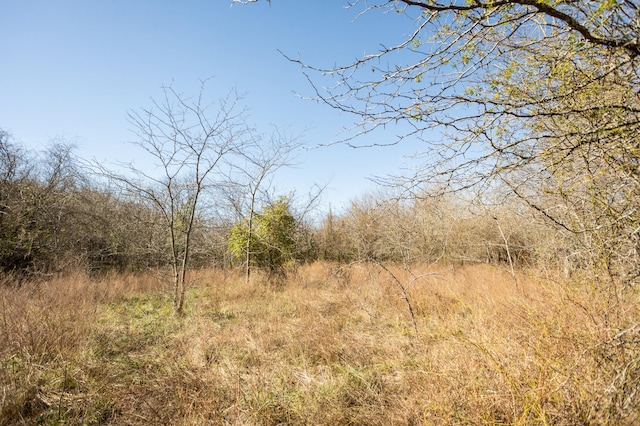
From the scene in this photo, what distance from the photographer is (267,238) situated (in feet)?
28.3

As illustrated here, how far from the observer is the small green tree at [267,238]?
8.62 m

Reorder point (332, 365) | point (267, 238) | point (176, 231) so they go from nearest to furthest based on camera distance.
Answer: point (332, 365)
point (267, 238)
point (176, 231)

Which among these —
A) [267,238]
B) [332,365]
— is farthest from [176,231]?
[332,365]

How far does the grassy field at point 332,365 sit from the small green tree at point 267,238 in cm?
368

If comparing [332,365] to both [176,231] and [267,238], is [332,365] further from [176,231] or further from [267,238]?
[176,231]

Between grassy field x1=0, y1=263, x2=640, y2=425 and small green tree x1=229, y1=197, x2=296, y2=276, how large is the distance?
3.68m

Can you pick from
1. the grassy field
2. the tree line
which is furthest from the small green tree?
the grassy field

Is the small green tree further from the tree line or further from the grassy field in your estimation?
the grassy field

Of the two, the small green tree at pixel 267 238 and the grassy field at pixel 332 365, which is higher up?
the small green tree at pixel 267 238

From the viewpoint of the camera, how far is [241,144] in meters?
5.53

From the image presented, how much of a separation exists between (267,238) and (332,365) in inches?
231

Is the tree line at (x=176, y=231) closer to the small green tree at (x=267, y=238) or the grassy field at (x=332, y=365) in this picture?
the small green tree at (x=267, y=238)

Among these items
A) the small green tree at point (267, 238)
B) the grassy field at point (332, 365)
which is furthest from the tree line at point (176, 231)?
the grassy field at point (332, 365)

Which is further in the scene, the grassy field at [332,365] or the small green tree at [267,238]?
the small green tree at [267,238]
